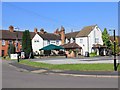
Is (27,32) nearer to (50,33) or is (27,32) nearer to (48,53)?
(48,53)

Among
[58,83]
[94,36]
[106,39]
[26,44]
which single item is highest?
[94,36]

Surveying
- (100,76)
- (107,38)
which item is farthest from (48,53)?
(100,76)

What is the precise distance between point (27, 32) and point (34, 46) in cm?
2008

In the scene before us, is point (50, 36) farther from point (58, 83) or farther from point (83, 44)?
point (58, 83)

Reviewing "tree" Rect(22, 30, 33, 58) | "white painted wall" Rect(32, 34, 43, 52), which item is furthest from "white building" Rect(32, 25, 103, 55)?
Result: "tree" Rect(22, 30, 33, 58)

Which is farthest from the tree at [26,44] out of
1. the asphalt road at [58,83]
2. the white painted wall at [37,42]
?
the asphalt road at [58,83]

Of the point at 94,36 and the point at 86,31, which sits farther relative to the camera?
the point at 86,31

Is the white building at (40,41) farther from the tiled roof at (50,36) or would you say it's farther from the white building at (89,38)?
the white building at (89,38)

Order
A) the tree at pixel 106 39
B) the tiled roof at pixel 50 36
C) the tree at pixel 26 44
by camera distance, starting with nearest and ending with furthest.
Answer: the tree at pixel 26 44 < the tree at pixel 106 39 < the tiled roof at pixel 50 36

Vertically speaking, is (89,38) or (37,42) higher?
(89,38)

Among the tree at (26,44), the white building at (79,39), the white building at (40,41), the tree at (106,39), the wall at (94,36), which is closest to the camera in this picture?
the tree at (26,44)

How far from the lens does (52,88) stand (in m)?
13.0

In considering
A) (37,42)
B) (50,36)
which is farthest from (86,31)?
(37,42)

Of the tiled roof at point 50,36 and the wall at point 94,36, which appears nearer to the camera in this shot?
the wall at point 94,36
